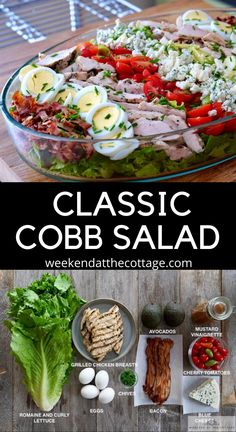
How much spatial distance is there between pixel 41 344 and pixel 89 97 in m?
0.62

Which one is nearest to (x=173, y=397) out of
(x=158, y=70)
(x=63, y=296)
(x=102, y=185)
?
(x=63, y=296)

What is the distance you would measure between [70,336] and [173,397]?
294mm

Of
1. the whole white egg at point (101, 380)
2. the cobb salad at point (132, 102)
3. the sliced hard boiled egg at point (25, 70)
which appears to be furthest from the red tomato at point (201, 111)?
the whole white egg at point (101, 380)

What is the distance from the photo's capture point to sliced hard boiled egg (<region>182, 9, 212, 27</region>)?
2.17 meters

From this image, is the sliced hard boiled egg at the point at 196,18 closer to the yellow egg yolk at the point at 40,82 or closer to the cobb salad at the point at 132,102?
the cobb salad at the point at 132,102

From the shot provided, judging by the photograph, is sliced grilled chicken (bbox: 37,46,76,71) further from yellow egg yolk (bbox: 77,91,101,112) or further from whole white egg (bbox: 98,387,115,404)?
whole white egg (bbox: 98,387,115,404)

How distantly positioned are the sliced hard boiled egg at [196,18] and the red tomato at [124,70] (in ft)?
1.02

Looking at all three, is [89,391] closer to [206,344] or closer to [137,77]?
[206,344]

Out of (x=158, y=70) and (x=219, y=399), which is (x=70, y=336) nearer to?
(x=219, y=399)

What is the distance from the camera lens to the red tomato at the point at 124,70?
198cm

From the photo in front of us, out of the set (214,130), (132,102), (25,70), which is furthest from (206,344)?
(25,70)

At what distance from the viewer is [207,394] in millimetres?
1811

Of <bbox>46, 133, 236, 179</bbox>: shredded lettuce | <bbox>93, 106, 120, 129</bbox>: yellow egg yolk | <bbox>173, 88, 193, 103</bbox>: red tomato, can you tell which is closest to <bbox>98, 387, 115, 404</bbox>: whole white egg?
<bbox>46, 133, 236, 179</bbox>: shredded lettuce

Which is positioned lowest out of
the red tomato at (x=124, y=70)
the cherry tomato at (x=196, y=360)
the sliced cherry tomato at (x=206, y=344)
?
the cherry tomato at (x=196, y=360)
